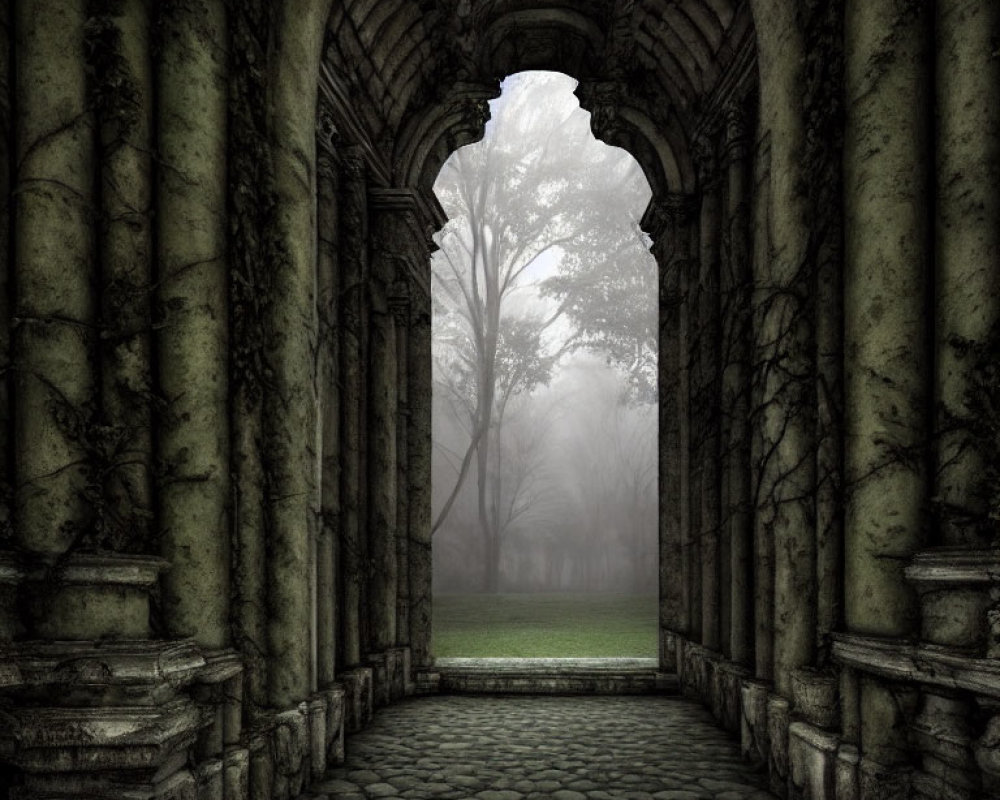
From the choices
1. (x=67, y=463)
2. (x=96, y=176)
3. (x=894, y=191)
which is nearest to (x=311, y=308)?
(x=96, y=176)

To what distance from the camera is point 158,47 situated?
2.85m

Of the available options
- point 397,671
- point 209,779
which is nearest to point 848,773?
point 209,779

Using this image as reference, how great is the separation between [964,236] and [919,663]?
1.71 metres

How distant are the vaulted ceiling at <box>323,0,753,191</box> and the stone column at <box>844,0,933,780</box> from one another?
2186mm

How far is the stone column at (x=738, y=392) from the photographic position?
4430 millimetres

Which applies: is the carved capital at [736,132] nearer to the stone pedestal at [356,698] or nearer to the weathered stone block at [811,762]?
the weathered stone block at [811,762]

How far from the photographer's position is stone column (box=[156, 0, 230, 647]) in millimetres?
2809

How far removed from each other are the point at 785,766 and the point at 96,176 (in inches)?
171

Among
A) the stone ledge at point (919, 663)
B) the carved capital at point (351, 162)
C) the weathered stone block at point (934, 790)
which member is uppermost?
the carved capital at point (351, 162)

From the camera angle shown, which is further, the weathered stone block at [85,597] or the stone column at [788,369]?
the stone column at [788,369]

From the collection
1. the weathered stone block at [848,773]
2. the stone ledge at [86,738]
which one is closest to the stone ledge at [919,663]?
the weathered stone block at [848,773]

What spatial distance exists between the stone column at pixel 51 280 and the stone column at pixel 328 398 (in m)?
1.73

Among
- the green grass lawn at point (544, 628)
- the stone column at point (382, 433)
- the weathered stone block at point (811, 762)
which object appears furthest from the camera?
the green grass lawn at point (544, 628)

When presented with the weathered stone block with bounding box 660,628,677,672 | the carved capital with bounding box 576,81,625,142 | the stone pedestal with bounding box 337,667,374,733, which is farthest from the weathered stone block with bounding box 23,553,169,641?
the carved capital with bounding box 576,81,625,142
